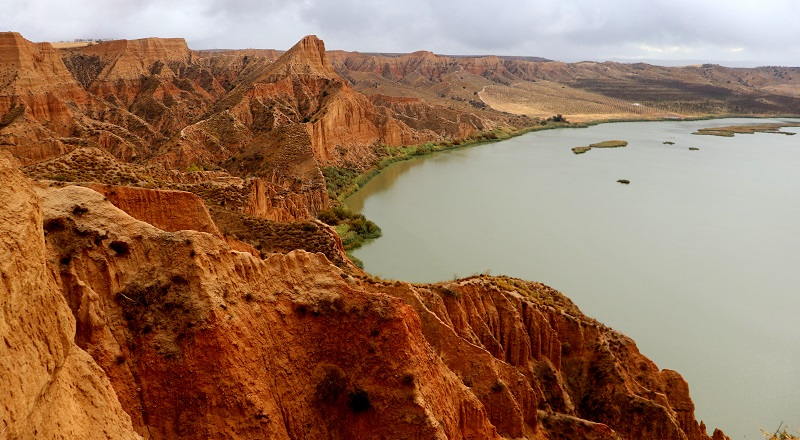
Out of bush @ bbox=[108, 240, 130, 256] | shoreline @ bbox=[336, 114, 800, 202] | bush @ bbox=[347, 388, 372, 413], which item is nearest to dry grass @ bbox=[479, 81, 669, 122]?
shoreline @ bbox=[336, 114, 800, 202]

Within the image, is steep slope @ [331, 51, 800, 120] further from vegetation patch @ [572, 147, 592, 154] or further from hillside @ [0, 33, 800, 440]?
hillside @ [0, 33, 800, 440]

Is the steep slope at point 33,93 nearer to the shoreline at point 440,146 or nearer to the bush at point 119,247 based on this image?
the shoreline at point 440,146

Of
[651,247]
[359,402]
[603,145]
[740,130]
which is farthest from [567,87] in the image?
[359,402]

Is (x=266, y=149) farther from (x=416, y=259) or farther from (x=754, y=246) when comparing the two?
(x=754, y=246)

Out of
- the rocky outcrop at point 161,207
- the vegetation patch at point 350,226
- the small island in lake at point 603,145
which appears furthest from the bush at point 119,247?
the small island in lake at point 603,145

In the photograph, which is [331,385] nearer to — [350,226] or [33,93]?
[350,226]

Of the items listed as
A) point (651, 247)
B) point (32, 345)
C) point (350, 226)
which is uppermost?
point (32, 345)

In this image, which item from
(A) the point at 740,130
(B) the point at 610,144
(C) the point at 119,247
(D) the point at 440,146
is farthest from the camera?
(A) the point at 740,130
